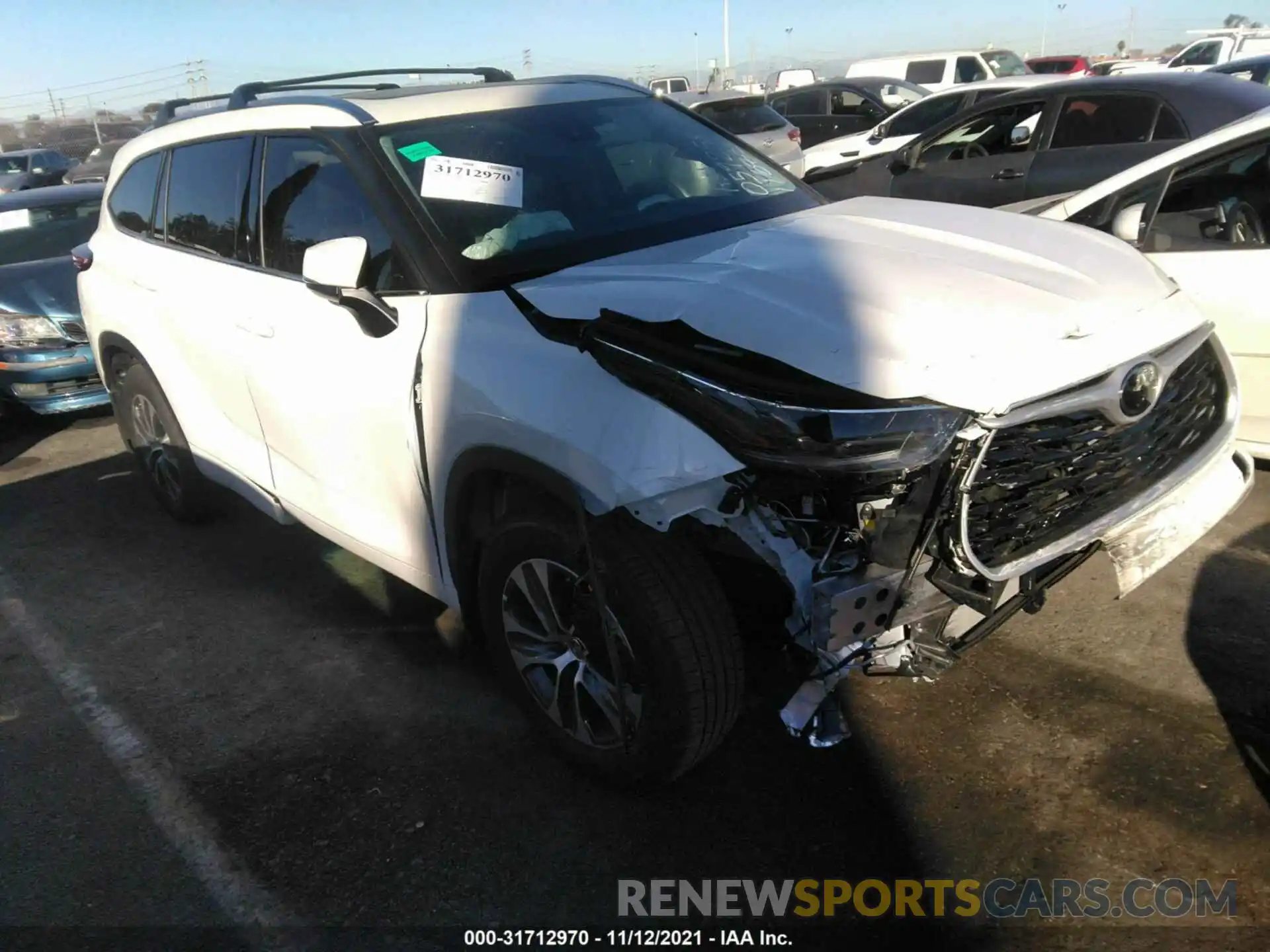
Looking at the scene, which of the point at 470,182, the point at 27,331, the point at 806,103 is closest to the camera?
the point at 470,182

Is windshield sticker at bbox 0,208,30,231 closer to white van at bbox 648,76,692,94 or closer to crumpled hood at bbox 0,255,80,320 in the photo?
crumpled hood at bbox 0,255,80,320

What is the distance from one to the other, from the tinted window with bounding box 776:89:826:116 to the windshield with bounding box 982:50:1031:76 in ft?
19.4

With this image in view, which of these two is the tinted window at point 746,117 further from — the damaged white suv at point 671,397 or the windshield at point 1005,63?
the windshield at point 1005,63

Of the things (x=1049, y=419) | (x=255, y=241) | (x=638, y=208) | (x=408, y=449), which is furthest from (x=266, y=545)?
(x=1049, y=419)

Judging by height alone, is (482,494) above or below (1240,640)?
above

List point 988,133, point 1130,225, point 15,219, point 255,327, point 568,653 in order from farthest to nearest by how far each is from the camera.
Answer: point 988,133
point 15,219
point 1130,225
point 255,327
point 568,653

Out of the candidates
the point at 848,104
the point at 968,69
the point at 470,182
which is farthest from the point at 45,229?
the point at 968,69

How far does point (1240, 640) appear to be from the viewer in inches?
129

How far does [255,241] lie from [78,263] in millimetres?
2008

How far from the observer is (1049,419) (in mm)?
2279

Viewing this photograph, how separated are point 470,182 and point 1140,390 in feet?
6.55

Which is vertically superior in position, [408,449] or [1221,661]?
[408,449]

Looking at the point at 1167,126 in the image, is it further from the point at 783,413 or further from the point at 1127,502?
the point at 783,413

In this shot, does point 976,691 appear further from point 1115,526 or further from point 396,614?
point 396,614
